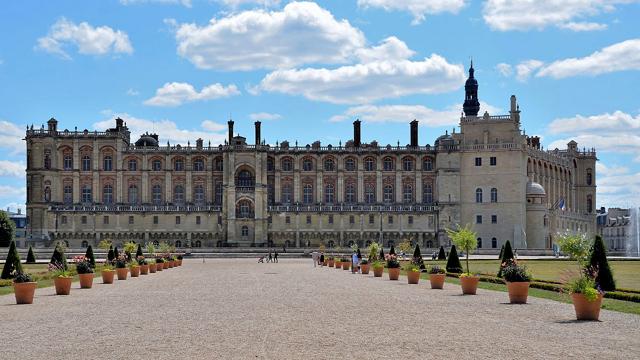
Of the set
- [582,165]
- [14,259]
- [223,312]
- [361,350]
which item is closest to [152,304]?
[223,312]

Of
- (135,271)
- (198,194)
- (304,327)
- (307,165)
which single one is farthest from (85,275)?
(307,165)

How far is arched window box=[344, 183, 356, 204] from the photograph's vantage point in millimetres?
100688

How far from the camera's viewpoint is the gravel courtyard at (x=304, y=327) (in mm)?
14836

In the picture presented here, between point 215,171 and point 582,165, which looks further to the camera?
point 582,165

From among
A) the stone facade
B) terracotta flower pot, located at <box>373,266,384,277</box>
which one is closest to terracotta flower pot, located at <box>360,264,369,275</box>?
terracotta flower pot, located at <box>373,266,384,277</box>

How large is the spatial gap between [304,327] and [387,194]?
271 feet

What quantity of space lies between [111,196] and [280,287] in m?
70.3

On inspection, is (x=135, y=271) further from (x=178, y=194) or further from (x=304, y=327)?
(x=178, y=194)

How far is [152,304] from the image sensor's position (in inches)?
958

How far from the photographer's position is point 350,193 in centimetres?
10088

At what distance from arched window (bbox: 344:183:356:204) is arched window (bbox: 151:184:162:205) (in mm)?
20615

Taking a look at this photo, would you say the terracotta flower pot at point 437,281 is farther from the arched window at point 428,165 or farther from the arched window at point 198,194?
the arched window at point 198,194

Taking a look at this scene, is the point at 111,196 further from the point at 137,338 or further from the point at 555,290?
the point at 137,338

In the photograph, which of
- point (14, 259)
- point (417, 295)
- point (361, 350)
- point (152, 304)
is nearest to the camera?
point (361, 350)
